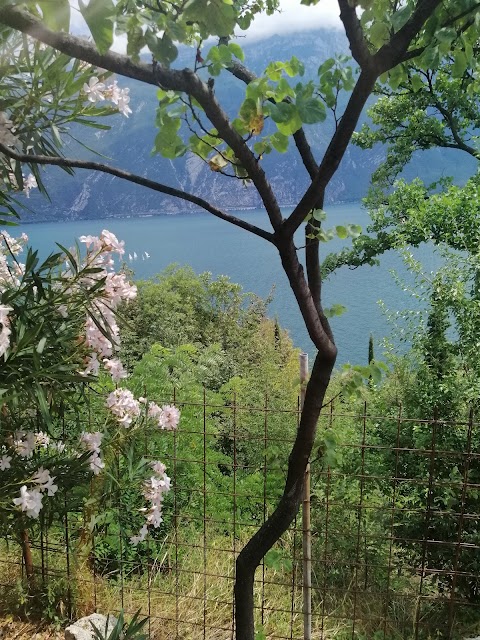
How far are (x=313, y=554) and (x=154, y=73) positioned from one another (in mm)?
2874

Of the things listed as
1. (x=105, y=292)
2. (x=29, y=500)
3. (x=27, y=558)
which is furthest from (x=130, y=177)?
(x=27, y=558)

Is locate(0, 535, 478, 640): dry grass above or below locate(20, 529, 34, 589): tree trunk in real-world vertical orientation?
below

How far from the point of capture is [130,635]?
201 centimetres

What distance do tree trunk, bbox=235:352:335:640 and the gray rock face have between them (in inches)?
27.2

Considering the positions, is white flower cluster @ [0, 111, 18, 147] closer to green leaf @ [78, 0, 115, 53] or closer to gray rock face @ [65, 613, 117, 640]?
green leaf @ [78, 0, 115, 53]

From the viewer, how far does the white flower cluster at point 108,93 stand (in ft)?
5.54

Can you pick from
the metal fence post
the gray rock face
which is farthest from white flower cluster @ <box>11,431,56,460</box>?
the metal fence post

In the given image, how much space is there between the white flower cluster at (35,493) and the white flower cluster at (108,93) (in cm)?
116

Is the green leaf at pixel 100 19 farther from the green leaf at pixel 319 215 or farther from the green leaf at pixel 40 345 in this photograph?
the green leaf at pixel 40 345

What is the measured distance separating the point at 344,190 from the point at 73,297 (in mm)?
70179

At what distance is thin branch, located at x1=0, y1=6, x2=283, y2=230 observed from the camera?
0.79m

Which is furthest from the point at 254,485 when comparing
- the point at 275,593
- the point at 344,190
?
the point at 344,190

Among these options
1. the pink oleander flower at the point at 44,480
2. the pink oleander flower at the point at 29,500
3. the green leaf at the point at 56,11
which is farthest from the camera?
the pink oleander flower at the point at 44,480

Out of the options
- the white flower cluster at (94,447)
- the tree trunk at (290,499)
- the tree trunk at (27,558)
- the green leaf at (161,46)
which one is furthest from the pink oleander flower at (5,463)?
the green leaf at (161,46)
